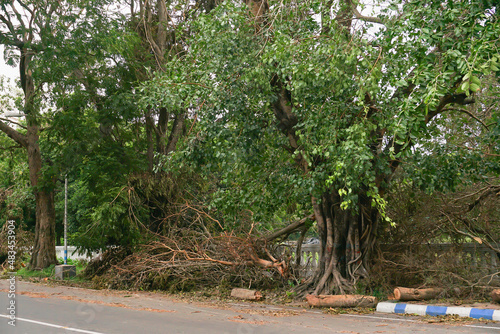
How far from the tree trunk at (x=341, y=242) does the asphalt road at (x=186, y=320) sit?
1.44m

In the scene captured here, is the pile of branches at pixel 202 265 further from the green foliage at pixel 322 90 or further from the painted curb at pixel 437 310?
the painted curb at pixel 437 310

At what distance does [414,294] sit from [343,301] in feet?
5.39

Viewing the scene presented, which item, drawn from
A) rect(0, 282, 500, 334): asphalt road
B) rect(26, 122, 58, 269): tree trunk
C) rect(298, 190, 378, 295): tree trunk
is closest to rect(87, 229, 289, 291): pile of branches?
rect(298, 190, 378, 295): tree trunk

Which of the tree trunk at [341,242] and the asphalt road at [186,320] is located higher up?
the tree trunk at [341,242]

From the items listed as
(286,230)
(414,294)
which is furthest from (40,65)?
(414,294)

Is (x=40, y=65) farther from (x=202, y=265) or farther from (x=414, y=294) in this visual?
(x=414, y=294)

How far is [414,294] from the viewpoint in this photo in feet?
35.6

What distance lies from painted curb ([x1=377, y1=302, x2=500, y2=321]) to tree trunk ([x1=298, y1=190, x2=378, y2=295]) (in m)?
1.53

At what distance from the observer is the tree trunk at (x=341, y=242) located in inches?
471

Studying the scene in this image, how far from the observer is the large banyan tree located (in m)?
8.67

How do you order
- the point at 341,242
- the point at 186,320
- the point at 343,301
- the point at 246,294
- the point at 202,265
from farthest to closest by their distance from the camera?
the point at 202,265
the point at 246,294
the point at 341,242
the point at 343,301
the point at 186,320

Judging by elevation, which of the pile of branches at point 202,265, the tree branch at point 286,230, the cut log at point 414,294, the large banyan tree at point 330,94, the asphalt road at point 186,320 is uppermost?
the large banyan tree at point 330,94

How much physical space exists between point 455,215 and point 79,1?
48.2ft

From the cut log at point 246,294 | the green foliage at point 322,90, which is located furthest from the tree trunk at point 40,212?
the cut log at point 246,294
